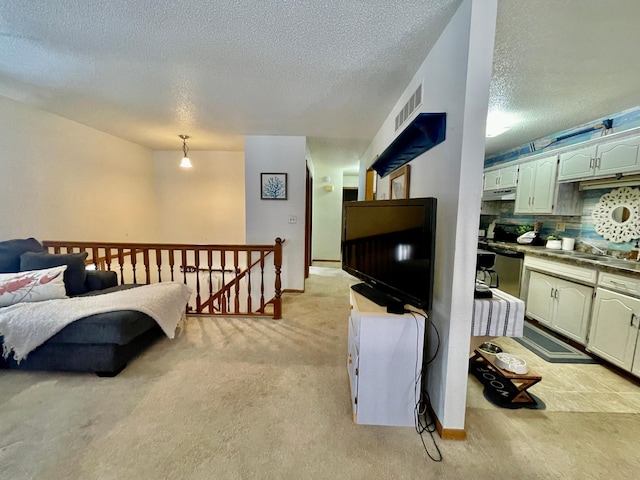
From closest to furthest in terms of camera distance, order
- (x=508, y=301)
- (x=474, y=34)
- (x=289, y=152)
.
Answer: (x=474, y=34)
(x=508, y=301)
(x=289, y=152)

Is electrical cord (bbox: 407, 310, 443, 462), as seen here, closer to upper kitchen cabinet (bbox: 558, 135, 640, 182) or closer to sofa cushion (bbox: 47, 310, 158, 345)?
sofa cushion (bbox: 47, 310, 158, 345)

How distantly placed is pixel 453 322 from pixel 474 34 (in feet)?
4.65

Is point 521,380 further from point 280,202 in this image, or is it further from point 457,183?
point 280,202

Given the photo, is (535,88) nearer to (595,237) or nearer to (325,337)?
(595,237)

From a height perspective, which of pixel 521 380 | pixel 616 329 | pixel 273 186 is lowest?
pixel 521 380

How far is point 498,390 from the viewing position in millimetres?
1809

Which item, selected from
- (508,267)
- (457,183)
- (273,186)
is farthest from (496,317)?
(273,186)

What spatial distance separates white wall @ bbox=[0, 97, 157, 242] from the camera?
2.73m

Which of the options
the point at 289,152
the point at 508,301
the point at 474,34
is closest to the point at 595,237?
the point at 508,301

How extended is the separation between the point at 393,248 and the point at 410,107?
4.09ft

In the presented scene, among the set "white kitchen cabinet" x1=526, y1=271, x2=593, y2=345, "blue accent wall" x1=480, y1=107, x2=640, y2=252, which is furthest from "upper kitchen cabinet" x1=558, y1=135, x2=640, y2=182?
"white kitchen cabinet" x1=526, y1=271, x2=593, y2=345

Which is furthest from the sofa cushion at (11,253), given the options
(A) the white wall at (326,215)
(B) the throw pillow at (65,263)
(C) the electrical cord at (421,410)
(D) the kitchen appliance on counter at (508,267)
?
(D) the kitchen appliance on counter at (508,267)

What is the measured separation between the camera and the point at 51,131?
10.1ft

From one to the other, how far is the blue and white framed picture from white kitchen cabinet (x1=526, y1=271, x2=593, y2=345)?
3388 mm
